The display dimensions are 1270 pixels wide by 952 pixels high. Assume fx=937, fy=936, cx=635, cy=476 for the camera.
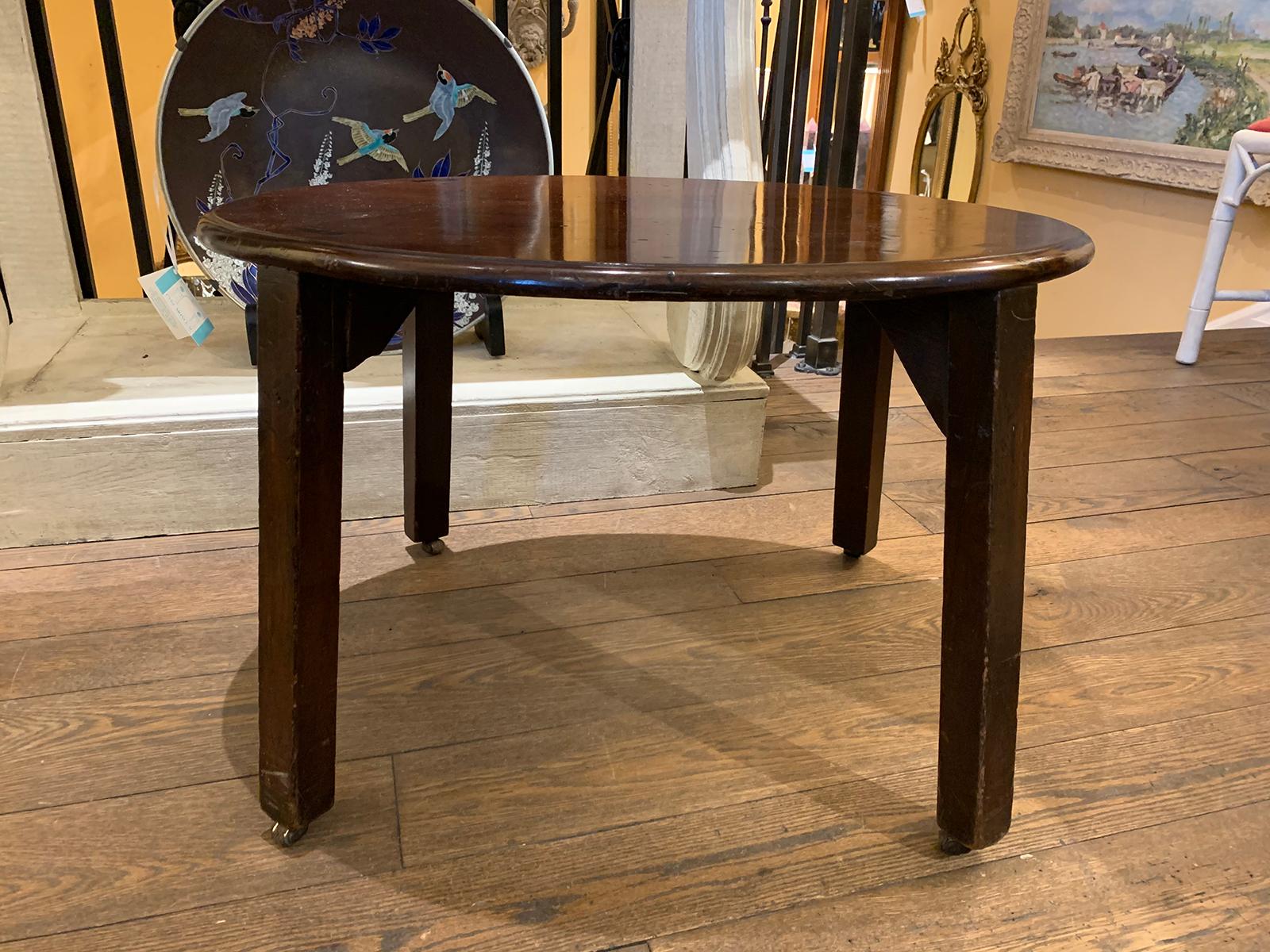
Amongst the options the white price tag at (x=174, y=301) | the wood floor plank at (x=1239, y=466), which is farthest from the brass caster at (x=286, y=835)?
the wood floor plank at (x=1239, y=466)

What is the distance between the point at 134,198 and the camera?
5.52 feet

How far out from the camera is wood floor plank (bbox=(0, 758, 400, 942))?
2.35 ft

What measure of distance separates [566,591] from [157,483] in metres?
0.59

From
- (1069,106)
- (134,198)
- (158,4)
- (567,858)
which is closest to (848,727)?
(567,858)

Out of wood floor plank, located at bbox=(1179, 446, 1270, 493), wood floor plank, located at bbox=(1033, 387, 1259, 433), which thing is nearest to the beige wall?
wood floor plank, located at bbox=(1033, 387, 1259, 433)

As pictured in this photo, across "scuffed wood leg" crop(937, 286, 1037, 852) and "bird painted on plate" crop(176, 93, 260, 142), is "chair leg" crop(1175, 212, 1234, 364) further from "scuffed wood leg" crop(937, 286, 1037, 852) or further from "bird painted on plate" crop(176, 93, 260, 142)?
"bird painted on plate" crop(176, 93, 260, 142)

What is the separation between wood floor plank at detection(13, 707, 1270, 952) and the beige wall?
2.44 m

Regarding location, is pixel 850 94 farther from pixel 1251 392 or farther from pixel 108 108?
pixel 108 108

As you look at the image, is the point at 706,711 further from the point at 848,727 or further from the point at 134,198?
the point at 134,198

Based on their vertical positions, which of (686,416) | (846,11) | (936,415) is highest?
(846,11)

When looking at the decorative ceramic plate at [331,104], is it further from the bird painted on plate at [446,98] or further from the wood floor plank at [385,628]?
the wood floor plank at [385,628]

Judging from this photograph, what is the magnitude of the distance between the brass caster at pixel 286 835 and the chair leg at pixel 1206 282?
226cm

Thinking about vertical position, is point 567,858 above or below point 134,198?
below

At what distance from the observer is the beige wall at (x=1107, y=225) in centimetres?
291
